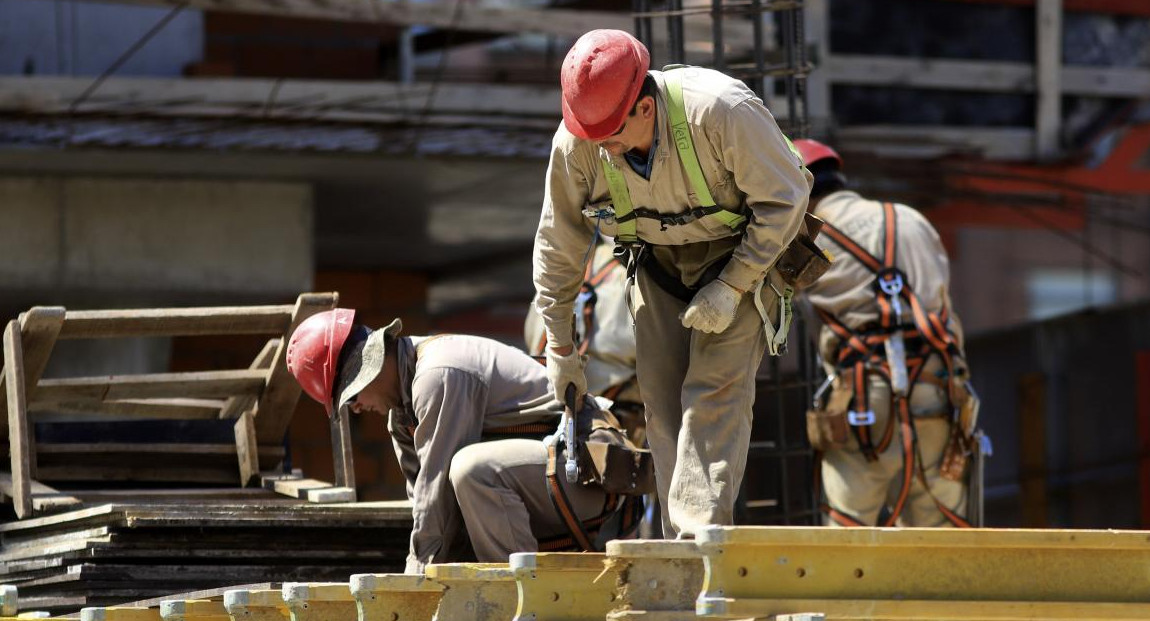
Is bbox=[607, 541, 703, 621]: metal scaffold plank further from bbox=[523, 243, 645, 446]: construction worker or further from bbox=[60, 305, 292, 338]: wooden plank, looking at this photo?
bbox=[523, 243, 645, 446]: construction worker

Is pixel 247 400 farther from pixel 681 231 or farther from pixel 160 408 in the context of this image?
pixel 681 231

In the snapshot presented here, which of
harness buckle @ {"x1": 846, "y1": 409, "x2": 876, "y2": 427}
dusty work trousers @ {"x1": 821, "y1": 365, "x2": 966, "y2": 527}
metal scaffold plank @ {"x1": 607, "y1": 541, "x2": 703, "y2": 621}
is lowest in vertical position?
dusty work trousers @ {"x1": 821, "y1": 365, "x2": 966, "y2": 527}

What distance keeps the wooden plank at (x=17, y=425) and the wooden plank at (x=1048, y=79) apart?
10.8 metres

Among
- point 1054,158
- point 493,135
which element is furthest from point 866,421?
point 1054,158

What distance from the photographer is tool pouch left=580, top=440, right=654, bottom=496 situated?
5980 millimetres

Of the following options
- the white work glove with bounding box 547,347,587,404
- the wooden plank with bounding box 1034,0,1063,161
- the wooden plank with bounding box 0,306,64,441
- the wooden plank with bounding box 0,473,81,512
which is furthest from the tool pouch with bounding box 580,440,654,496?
the wooden plank with bounding box 1034,0,1063,161

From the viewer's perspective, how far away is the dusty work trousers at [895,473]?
8195mm

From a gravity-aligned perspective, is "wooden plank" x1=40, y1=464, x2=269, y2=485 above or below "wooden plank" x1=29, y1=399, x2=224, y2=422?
below

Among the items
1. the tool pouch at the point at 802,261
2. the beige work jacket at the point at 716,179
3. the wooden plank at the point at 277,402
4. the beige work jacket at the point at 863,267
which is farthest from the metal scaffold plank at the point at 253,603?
the beige work jacket at the point at 863,267

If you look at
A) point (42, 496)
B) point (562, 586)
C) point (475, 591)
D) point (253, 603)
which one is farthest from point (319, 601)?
point (42, 496)

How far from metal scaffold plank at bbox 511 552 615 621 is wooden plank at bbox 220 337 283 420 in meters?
3.34

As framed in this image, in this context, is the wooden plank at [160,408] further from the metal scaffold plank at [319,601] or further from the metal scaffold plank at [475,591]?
the metal scaffold plank at [475,591]

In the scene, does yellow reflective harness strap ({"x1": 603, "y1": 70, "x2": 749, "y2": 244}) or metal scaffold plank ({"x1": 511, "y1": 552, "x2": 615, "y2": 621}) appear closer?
metal scaffold plank ({"x1": 511, "y1": 552, "x2": 615, "y2": 621})

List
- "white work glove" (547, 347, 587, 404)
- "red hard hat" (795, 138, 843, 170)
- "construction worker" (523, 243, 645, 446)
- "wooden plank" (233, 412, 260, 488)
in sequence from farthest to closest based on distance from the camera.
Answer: "construction worker" (523, 243, 645, 446), "red hard hat" (795, 138, 843, 170), "wooden plank" (233, 412, 260, 488), "white work glove" (547, 347, 587, 404)
